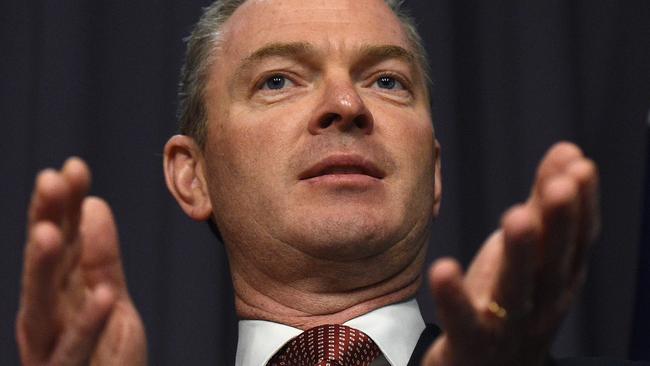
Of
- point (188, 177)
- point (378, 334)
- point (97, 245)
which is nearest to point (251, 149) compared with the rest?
point (188, 177)

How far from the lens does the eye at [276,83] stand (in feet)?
5.13

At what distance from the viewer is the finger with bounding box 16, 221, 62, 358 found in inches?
32.8

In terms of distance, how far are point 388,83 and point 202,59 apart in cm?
34

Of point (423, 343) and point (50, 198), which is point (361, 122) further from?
point (50, 198)

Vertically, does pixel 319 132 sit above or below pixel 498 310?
below

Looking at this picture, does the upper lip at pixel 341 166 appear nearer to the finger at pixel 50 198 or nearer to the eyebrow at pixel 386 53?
the eyebrow at pixel 386 53

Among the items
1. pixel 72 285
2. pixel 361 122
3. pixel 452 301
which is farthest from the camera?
pixel 361 122

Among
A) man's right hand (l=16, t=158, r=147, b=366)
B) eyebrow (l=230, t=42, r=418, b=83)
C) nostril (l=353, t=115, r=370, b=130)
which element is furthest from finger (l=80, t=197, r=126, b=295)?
eyebrow (l=230, t=42, r=418, b=83)

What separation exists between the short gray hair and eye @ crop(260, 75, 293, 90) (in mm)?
139

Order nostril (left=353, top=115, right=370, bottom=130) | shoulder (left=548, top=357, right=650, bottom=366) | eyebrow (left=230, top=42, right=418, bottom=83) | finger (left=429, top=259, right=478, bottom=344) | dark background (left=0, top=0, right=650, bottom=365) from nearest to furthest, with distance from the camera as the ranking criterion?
finger (left=429, top=259, right=478, bottom=344), shoulder (left=548, top=357, right=650, bottom=366), nostril (left=353, top=115, right=370, bottom=130), eyebrow (left=230, top=42, right=418, bottom=83), dark background (left=0, top=0, right=650, bottom=365)

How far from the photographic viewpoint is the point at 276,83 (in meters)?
1.57

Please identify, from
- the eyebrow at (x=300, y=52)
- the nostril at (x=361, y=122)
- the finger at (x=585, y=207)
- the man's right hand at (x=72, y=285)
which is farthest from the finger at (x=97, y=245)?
the eyebrow at (x=300, y=52)

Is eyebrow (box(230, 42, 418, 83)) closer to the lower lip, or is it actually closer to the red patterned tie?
the lower lip

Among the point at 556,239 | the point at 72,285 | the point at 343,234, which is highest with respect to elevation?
the point at 556,239
